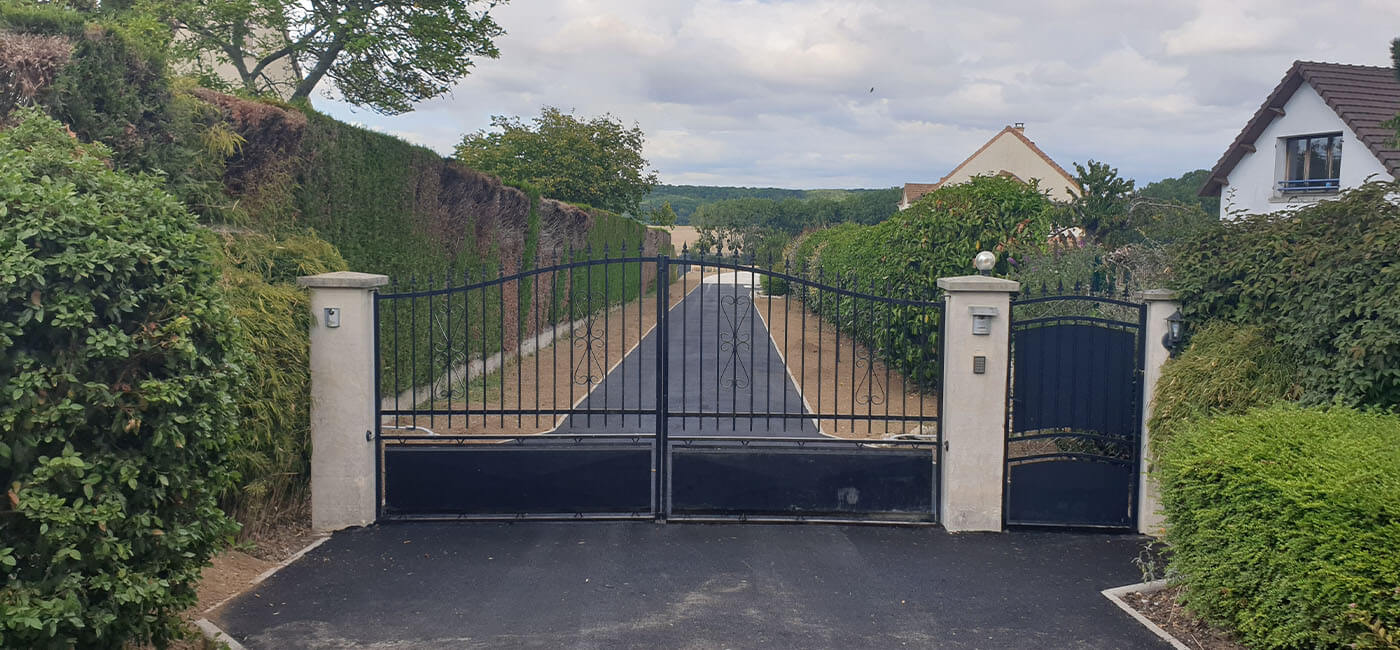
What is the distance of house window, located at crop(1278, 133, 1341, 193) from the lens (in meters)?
23.4

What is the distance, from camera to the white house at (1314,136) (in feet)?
71.0

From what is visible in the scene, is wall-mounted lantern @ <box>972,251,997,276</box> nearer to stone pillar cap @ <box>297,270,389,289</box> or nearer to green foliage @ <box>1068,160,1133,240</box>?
stone pillar cap @ <box>297,270,389,289</box>

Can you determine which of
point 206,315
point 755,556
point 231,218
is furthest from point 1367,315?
point 231,218

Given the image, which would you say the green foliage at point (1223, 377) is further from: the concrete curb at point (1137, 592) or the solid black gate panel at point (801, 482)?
the solid black gate panel at point (801, 482)

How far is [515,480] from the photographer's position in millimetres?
7328

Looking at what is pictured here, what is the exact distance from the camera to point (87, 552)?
12.3ft

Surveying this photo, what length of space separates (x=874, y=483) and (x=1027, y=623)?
2033 millimetres

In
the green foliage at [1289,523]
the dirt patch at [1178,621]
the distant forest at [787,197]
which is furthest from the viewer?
the distant forest at [787,197]

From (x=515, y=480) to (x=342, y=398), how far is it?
1424 millimetres

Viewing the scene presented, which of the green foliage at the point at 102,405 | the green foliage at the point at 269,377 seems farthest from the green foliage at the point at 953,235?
the green foliage at the point at 102,405

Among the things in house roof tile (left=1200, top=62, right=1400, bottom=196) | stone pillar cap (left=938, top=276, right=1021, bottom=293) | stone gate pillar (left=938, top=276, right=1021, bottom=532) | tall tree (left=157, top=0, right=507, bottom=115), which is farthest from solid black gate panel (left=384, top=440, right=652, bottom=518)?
house roof tile (left=1200, top=62, right=1400, bottom=196)

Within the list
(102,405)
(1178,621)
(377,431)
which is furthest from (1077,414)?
(102,405)

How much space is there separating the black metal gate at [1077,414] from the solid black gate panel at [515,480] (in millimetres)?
2964

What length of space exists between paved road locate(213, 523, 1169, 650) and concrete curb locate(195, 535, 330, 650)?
8cm
